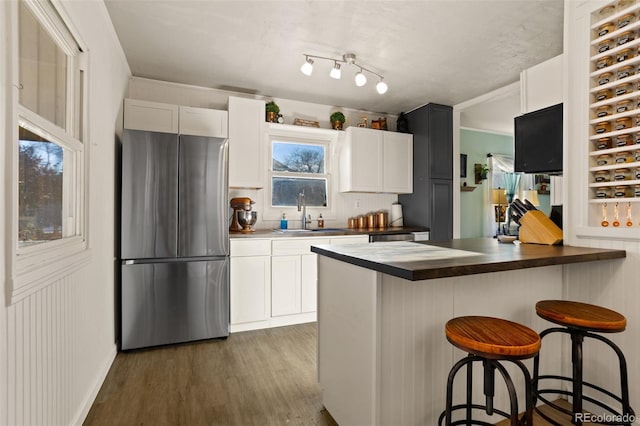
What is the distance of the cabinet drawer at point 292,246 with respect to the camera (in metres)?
3.38

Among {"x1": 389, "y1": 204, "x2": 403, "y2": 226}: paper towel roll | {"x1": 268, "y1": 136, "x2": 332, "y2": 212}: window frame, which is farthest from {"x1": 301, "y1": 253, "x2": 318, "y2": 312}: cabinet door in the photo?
{"x1": 389, "y1": 204, "x2": 403, "y2": 226}: paper towel roll

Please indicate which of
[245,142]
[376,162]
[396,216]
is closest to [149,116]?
[245,142]

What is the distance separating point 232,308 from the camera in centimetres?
318

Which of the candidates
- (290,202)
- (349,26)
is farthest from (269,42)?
(290,202)

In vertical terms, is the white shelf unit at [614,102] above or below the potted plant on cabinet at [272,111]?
below

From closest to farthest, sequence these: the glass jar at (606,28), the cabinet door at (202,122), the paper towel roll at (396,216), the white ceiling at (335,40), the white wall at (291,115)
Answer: the glass jar at (606,28) → the white ceiling at (335,40) → the cabinet door at (202,122) → the white wall at (291,115) → the paper towel roll at (396,216)

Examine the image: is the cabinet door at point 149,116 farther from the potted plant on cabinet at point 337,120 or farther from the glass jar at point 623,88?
the glass jar at point 623,88

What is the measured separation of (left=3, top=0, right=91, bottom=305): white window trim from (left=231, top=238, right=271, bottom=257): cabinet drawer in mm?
1365

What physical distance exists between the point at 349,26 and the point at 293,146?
1957 mm

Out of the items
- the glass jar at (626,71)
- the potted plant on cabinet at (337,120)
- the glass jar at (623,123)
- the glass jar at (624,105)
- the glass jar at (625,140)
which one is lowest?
the glass jar at (625,140)

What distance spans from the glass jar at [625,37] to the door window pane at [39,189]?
2.90 metres

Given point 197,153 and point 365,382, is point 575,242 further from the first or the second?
point 197,153

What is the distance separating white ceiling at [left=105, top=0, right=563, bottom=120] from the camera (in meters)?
2.31

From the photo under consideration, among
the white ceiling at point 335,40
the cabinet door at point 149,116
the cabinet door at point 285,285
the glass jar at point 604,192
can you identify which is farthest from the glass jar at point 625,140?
the cabinet door at point 149,116
